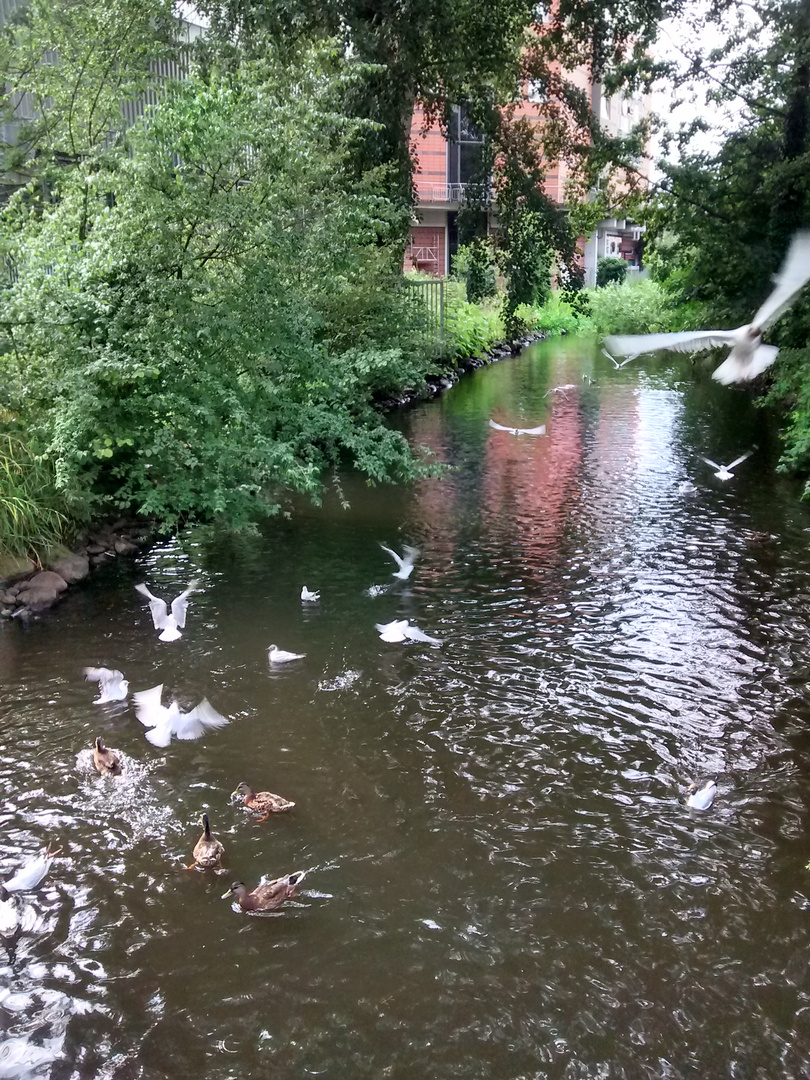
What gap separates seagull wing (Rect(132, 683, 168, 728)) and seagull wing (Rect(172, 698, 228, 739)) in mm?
107

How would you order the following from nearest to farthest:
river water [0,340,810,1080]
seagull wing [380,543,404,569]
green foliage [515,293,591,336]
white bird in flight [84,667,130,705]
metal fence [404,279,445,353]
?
1. river water [0,340,810,1080]
2. white bird in flight [84,667,130,705]
3. seagull wing [380,543,404,569]
4. metal fence [404,279,445,353]
5. green foliage [515,293,591,336]

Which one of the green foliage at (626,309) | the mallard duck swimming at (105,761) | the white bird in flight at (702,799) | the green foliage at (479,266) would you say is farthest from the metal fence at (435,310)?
the white bird in flight at (702,799)

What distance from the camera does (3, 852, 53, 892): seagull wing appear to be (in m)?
4.30

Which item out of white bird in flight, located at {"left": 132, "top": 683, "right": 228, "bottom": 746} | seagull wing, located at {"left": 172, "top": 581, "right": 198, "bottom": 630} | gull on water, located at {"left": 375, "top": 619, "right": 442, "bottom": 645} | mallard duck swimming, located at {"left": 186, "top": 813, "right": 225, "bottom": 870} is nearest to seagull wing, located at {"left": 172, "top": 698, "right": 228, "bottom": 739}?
white bird in flight, located at {"left": 132, "top": 683, "right": 228, "bottom": 746}

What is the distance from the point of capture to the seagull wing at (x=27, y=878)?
14.1 feet

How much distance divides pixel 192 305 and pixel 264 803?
4.61 metres

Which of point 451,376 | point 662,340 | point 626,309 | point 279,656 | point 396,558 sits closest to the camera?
point 662,340

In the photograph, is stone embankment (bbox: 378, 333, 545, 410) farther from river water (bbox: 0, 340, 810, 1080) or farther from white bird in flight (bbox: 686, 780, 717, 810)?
white bird in flight (bbox: 686, 780, 717, 810)

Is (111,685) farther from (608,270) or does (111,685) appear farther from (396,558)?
(608,270)

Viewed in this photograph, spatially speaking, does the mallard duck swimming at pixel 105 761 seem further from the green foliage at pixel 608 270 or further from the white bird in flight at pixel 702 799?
the green foliage at pixel 608 270

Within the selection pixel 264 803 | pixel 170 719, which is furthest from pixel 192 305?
pixel 264 803

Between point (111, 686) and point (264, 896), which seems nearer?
point (264, 896)

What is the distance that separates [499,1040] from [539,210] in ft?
50.3

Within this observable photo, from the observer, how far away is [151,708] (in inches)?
224
